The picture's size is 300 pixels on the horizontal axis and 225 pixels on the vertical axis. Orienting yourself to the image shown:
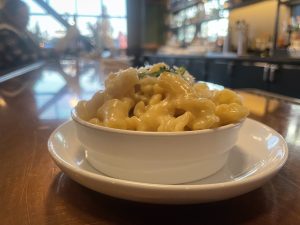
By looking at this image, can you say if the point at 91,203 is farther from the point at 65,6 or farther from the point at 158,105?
the point at 65,6

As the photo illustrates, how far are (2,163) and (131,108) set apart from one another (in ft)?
0.63

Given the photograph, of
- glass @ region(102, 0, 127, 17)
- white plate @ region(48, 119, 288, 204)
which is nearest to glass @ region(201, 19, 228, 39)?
glass @ region(102, 0, 127, 17)

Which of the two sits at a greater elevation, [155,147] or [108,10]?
[108,10]

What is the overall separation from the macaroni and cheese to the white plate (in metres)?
0.06

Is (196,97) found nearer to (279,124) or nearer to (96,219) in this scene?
(96,219)

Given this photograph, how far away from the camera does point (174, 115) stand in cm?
32

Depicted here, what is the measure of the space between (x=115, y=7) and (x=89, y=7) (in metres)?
0.46

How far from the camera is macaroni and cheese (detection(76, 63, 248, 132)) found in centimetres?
30

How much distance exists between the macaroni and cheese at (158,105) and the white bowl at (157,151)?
2cm

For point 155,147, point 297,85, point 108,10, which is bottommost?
point 297,85

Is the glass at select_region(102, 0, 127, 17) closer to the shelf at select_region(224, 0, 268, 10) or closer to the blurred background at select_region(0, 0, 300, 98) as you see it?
the blurred background at select_region(0, 0, 300, 98)

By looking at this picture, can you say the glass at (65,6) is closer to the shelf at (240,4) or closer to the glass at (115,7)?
the glass at (115,7)

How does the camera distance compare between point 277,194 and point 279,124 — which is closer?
point 277,194

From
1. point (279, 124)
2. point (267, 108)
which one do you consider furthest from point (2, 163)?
point (267, 108)
